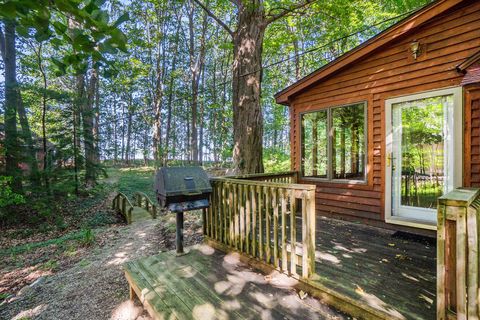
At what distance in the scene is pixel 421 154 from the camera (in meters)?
4.05

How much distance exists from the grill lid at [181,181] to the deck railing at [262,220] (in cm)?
29

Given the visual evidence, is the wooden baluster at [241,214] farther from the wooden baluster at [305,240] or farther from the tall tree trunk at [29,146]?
the tall tree trunk at [29,146]

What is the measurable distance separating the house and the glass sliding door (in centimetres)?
1

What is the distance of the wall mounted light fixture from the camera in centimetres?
390

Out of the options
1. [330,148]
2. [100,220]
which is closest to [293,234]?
[330,148]

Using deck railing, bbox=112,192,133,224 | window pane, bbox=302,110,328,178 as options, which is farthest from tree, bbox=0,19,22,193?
window pane, bbox=302,110,328,178

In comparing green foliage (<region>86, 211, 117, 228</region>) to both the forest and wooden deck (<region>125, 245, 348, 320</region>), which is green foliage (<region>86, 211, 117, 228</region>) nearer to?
the forest

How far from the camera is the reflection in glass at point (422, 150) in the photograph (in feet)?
12.6

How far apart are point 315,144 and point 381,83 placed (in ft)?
5.63

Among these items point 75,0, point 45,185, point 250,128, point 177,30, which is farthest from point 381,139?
point 177,30

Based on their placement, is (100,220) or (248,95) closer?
(248,95)

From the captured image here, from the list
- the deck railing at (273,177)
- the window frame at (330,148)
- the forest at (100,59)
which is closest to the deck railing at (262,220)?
the deck railing at (273,177)

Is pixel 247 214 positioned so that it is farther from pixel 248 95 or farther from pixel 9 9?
pixel 248 95

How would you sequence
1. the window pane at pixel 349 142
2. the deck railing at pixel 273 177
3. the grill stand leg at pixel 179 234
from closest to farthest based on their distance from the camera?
the grill stand leg at pixel 179 234 → the deck railing at pixel 273 177 → the window pane at pixel 349 142
